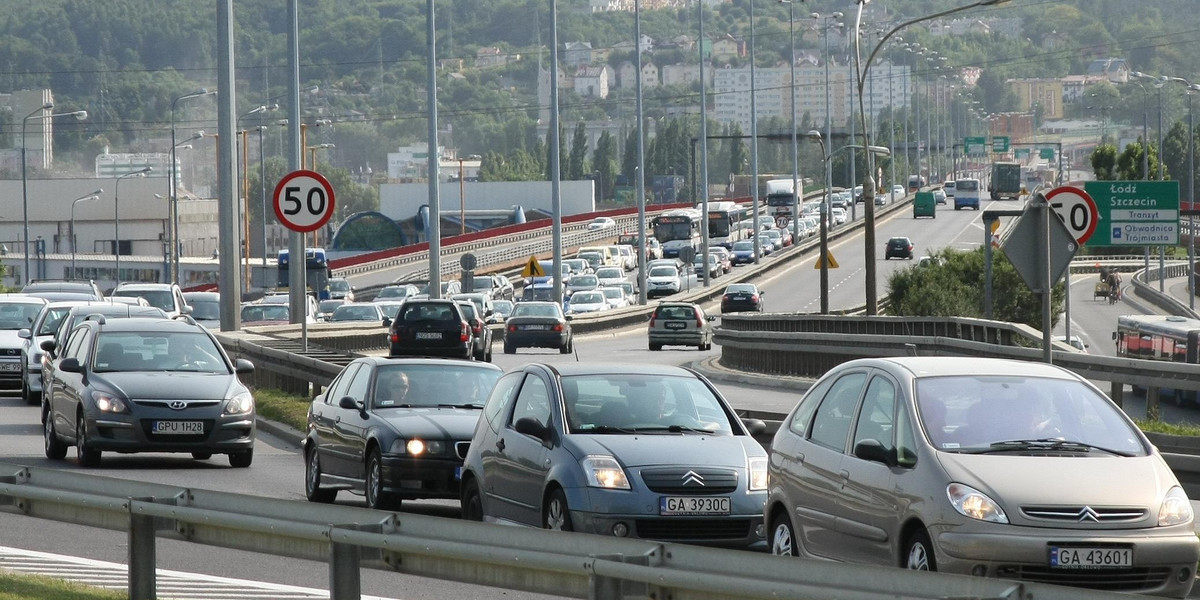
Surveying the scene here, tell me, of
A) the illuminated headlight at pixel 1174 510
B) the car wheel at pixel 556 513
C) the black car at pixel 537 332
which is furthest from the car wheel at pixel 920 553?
the black car at pixel 537 332

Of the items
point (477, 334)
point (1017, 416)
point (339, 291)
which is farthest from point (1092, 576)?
point (339, 291)

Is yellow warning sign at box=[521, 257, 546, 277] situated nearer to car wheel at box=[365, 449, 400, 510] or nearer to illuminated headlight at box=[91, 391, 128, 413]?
illuminated headlight at box=[91, 391, 128, 413]

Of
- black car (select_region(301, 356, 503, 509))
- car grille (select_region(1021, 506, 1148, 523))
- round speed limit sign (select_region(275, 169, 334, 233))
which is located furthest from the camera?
round speed limit sign (select_region(275, 169, 334, 233))

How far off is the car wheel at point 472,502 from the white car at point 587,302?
54.4 metres

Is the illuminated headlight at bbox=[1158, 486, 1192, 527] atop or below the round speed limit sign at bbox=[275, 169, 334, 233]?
below

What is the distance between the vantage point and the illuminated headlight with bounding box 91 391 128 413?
59.1 ft

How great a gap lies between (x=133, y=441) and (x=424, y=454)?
182 inches

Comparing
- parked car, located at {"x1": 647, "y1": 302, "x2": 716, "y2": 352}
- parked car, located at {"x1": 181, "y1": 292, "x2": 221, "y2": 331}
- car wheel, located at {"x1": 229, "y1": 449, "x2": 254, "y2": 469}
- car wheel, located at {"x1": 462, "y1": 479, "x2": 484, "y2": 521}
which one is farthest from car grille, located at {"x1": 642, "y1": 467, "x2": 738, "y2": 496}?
parked car, located at {"x1": 647, "y1": 302, "x2": 716, "y2": 352}

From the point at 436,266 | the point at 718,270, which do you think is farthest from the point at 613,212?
the point at 436,266

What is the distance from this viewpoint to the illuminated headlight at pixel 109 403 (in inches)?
709

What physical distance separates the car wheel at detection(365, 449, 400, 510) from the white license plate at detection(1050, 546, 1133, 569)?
23.1 feet

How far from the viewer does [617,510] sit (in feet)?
36.5

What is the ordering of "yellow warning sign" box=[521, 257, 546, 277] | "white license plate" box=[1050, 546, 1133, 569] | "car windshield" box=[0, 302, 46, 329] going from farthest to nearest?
"yellow warning sign" box=[521, 257, 546, 277], "car windshield" box=[0, 302, 46, 329], "white license plate" box=[1050, 546, 1133, 569]

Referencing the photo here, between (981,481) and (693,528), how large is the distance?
2706 mm
